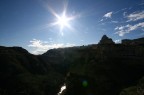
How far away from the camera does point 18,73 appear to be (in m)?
158

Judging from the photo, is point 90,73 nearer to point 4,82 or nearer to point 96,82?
point 96,82

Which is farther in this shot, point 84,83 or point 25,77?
point 25,77

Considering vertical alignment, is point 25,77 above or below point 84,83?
below

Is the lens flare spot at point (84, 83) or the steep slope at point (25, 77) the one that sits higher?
the lens flare spot at point (84, 83)

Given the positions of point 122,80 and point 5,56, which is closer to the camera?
point 122,80

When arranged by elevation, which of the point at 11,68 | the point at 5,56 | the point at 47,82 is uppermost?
the point at 5,56

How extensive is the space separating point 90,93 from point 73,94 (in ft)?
26.2

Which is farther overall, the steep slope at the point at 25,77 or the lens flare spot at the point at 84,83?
the steep slope at the point at 25,77

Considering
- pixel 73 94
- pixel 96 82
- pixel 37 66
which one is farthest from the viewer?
pixel 37 66

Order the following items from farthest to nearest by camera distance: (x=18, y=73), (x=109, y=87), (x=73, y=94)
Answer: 1. (x=18, y=73)
2. (x=73, y=94)
3. (x=109, y=87)

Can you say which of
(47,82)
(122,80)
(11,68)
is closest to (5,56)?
(11,68)

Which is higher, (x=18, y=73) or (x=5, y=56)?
(x=5, y=56)

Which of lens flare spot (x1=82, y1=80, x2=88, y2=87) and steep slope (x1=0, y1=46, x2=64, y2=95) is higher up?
lens flare spot (x1=82, y1=80, x2=88, y2=87)

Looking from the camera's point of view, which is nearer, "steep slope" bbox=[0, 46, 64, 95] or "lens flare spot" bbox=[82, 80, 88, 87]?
"lens flare spot" bbox=[82, 80, 88, 87]
